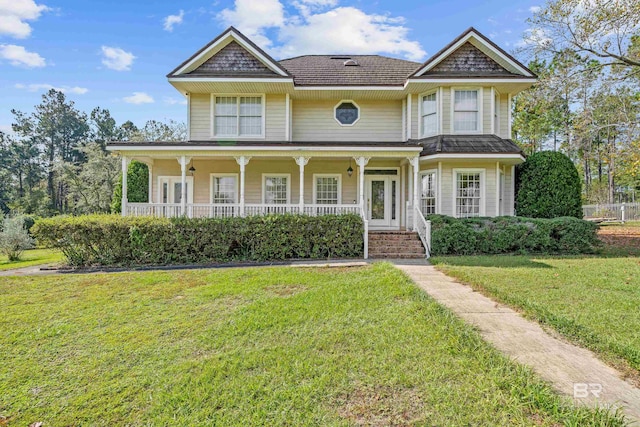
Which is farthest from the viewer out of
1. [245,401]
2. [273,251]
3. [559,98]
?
[559,98]

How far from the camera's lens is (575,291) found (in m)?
5.76

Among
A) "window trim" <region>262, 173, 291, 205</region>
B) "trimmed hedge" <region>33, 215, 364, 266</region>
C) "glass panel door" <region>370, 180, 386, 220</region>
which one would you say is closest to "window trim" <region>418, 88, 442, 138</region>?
"glass panel door" <region>370, 180, 386, 220</region>

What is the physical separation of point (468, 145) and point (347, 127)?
16.4 feet

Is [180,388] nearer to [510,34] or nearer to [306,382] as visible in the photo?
[306,382]

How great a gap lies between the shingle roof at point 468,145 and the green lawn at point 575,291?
164 inches

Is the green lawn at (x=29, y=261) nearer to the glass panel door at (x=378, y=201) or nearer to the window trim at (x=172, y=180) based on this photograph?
the window trim at (x=172, y=180)

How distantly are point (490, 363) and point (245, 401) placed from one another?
2.27 m

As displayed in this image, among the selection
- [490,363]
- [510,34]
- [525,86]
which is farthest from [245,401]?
[510,34]

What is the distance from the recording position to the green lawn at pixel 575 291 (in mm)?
3678

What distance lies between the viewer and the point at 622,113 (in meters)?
13.6

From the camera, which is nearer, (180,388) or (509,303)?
(180,388)

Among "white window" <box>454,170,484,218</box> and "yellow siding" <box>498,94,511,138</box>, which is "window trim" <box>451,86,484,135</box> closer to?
"yellow siding" <box>498,94,511,138</box>

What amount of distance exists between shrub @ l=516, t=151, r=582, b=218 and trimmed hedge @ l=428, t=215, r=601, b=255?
5.18ft

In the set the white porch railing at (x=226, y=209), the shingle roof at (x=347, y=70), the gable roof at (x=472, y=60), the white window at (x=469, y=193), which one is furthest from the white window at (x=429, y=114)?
the white porch railing at (x=226, y=209)
